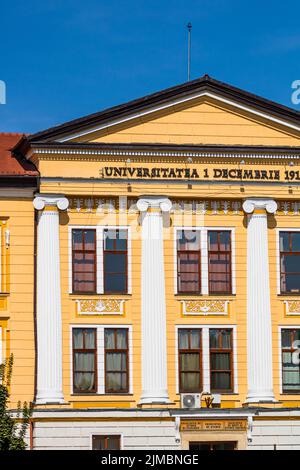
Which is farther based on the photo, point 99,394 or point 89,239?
point 89,239

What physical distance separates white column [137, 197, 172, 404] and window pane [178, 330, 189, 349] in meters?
0.63

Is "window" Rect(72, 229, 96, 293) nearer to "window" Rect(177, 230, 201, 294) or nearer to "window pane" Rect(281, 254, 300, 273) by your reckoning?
"window" Rect(177, 230, 201, 294)

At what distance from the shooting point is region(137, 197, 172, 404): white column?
45.0 metres

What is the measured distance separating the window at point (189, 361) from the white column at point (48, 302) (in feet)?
13.2

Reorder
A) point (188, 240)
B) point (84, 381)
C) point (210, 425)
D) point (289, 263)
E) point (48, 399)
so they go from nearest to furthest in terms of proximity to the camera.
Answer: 1. point (48, 399)
2. point (210, 425)
3. point (84, 381)
4. point (188, 240)
5. point (289, 263)

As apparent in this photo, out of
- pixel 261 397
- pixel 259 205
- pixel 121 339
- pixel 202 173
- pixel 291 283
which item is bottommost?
pixel 261 397

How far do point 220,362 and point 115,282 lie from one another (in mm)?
4383

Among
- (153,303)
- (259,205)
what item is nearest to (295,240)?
(259,205)

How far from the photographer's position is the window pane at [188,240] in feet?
152

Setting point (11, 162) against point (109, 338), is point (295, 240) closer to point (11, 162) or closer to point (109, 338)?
point (109, 338)

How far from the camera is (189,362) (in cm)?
4572

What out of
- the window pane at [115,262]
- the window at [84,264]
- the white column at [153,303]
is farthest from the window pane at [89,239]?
the white column at [153,303]

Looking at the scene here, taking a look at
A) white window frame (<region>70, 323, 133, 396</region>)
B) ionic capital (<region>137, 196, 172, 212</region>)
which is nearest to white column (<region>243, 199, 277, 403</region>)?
ionic capital (<region>137, 196, 172, 212</region>)
